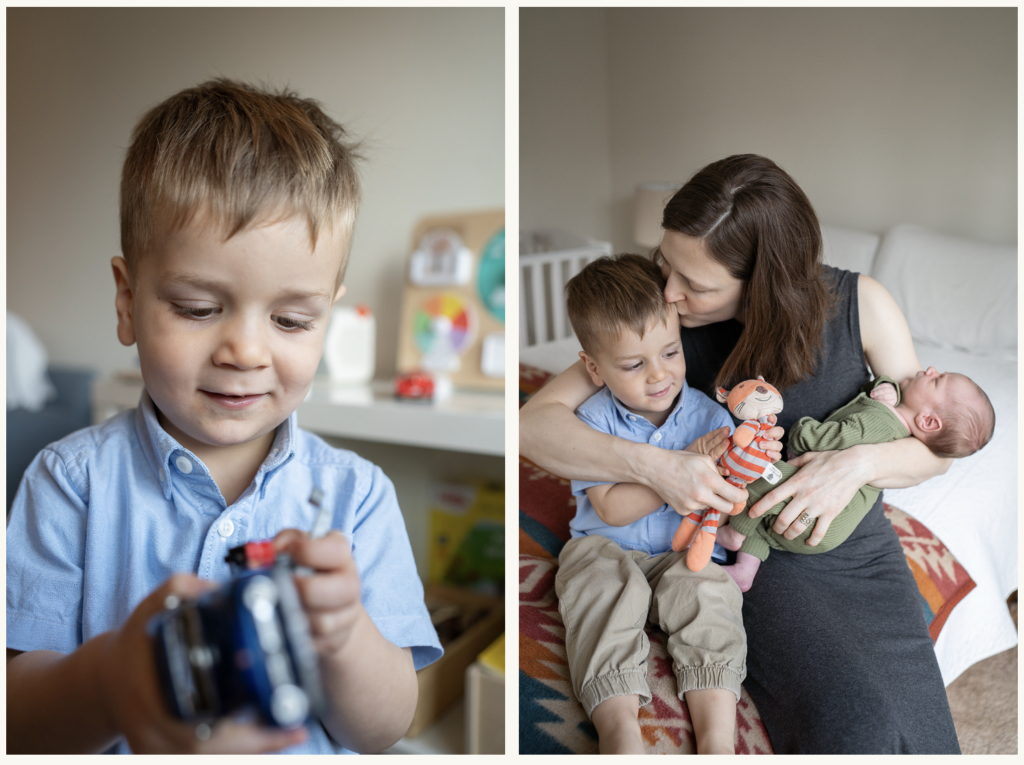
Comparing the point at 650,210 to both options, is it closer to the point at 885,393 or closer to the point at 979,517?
the point at 885,393

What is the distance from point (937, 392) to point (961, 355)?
326 mm

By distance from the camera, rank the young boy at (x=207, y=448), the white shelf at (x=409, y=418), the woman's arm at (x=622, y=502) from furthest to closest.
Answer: the white shelf at (x=409, y=418)
the woman's arm at (x=622, y=502)
the young boy at (x=207, y=448)

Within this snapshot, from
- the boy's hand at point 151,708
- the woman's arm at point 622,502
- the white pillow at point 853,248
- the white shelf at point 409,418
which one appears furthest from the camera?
the white shelf at point 409,418

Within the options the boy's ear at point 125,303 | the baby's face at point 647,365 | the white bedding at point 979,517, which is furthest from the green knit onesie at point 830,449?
the boy's ear at point 125,303

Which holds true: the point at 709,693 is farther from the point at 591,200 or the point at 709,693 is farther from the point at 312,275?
the point at 591,200

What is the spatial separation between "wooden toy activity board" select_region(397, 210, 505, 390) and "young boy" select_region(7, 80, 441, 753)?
1014 mm

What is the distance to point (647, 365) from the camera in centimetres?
67

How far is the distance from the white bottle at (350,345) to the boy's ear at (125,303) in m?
1.15

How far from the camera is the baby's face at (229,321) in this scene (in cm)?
48

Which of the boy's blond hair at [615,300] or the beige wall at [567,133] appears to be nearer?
the boy's blond hair at [615,300]

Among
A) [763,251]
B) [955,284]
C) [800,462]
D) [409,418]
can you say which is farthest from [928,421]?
[409,418]

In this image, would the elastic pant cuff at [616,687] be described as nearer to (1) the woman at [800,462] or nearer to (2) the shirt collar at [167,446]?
(1) the woman at [800,462]

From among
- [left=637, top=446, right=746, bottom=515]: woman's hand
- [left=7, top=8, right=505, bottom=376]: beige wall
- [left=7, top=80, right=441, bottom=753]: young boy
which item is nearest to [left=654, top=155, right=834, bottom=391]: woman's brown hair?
[left=637, top=446, right=746, bottom=515]: woman's hand

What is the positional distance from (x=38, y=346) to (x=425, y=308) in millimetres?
1470
